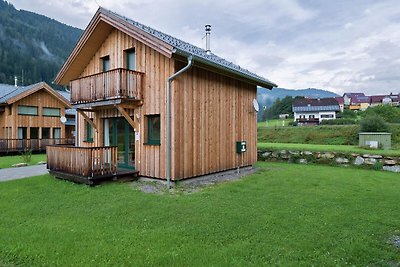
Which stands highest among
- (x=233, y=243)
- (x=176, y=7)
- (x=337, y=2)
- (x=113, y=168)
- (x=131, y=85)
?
(x=176, y=7)

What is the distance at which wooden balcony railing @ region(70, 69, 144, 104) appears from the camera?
32.4 ft

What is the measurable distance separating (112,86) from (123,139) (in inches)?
101

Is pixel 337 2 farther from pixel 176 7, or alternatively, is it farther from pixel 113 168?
pixel 113 168

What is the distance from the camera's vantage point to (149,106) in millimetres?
10352

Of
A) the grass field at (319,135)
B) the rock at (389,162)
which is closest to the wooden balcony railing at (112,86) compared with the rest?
the rock at (389,162)

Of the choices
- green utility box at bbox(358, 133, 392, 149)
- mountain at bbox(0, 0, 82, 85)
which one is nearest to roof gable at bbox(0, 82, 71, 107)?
green utility box at bbox(358, 133, 392, 149)

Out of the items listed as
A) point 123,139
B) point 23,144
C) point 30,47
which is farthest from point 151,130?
point 30,47

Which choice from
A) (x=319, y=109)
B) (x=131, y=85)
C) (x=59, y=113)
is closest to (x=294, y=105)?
(x=319, y=109)

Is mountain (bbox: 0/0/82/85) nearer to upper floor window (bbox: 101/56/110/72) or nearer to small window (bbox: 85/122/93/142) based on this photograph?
small window (bbox: 85/122/93/142)

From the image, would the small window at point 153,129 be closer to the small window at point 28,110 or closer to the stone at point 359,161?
the stone at point 359,161

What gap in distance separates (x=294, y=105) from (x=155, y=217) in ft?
240

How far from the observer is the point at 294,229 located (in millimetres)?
5293

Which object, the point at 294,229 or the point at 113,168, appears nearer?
the point at 294,229

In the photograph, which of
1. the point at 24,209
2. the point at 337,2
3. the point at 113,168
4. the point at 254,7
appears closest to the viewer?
the point at 24,209
